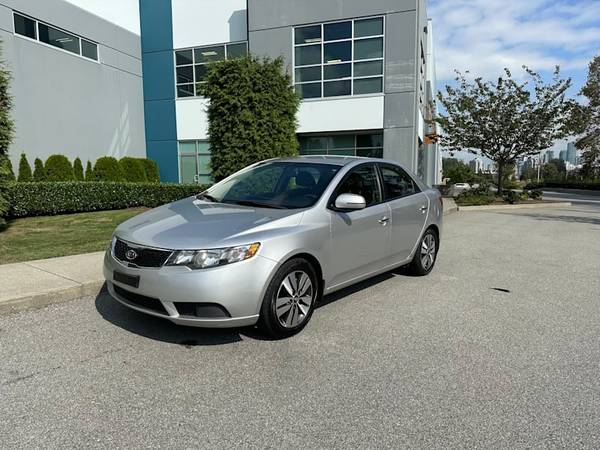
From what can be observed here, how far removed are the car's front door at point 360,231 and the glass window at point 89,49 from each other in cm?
1880

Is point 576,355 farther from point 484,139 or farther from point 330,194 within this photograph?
point 484,139

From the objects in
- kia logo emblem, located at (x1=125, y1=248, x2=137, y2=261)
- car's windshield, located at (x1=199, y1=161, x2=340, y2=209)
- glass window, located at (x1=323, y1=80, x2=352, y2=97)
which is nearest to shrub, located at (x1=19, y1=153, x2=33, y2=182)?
glass window, located at (x1=323, y1=80, x2=352, y2=97)

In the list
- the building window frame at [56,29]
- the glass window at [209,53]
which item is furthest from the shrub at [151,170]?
the glass window at [209,53]

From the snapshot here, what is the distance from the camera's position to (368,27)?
773 inches

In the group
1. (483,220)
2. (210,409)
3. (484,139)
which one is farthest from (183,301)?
(484,139)

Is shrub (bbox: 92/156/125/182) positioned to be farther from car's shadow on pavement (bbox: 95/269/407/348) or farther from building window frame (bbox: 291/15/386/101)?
car's shadow on pavement (bbox: 95/269/407/348)

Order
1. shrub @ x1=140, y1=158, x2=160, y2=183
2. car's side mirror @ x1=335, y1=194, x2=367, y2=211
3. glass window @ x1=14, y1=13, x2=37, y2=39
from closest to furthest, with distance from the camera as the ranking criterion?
car's side mirror @ x1=335, y1=194, x2=367, y2=211, glass window @ x1=14, y1=13, x2=37, y2=39, shrub @ x1=140, y1=158, x2=160, y2=183

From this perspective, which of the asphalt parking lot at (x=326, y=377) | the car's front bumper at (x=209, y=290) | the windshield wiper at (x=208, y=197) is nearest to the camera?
the asphalt parking lot at (x=326, y=377)

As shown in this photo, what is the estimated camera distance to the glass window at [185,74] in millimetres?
23219

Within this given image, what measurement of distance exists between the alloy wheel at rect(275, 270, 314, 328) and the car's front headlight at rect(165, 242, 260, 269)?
0.54 metres

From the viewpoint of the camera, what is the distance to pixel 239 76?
39.0ft

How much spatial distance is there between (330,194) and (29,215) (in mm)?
Answer: 10632

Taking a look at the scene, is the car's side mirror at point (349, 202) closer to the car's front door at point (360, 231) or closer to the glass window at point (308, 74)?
the car's front door at point (360, 231)

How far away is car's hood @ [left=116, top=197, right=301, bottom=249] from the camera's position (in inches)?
145
